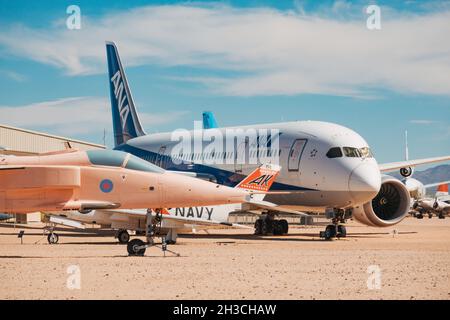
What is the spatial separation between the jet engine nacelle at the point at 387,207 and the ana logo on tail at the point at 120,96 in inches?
580

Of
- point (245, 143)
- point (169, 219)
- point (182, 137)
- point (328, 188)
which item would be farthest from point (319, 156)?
point (182, 137)

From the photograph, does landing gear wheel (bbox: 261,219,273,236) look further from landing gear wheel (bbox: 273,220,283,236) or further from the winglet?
the winglet

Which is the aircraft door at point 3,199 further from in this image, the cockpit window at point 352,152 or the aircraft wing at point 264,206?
the cockpit window at point 352,152

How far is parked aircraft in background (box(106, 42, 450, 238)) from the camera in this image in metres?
26.7

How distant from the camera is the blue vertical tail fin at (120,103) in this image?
39.4 m

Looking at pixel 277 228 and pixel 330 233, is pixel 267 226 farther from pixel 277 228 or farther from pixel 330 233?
pixel 330 233

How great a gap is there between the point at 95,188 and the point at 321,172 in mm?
11738

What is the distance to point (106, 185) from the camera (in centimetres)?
1731

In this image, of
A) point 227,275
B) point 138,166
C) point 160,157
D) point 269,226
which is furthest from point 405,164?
point 227,275

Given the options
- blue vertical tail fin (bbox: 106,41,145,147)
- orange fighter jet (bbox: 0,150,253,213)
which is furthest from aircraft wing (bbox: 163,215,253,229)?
blue vertical tail fin (bbox: 106,41,145,147)

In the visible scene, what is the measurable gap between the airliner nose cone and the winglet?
2.74 meters

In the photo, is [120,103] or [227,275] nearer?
[227,275]

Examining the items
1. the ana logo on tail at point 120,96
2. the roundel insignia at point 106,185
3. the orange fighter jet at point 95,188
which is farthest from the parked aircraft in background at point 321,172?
the roundel insignia at point 106,185

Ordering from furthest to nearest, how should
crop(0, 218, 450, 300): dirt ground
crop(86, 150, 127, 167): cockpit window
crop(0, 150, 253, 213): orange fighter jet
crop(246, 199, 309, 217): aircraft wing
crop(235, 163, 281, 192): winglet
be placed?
crop(246, 199, 309, 217): aircraft wing → crop(235, 163, 281, 192): winglet → crop(86, 150, 127, 167): cockpit window → crop(0, 150, 253, 213): orange fighter jet → crop(0, 218, 450, 300): dirt ground
